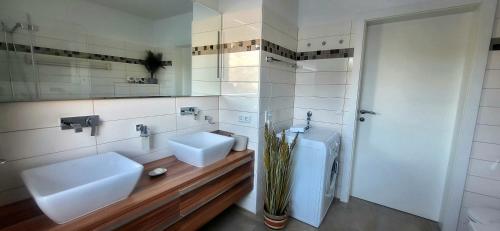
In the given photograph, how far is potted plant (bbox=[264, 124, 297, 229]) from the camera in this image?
191 cm

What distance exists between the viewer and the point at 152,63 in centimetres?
188

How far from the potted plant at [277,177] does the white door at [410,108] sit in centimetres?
107

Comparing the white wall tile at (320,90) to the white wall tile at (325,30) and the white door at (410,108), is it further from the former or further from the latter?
the white wall tile at (325,30)

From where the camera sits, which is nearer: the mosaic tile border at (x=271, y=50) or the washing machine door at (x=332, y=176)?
the mosaic tile border at (x=271, y=50)

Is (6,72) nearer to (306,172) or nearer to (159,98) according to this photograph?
(159,98)

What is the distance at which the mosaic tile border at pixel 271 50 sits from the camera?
1961 millimetres

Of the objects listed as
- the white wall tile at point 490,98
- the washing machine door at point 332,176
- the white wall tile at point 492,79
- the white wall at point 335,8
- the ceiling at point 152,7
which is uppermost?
the white wall at point 335,8

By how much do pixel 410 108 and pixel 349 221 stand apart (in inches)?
50.3

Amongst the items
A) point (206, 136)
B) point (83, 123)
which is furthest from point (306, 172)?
point (83, 123)

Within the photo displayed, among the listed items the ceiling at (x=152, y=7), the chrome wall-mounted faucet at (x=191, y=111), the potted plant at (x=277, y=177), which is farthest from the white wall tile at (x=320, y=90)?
the ceiling at (x=152, y=7)

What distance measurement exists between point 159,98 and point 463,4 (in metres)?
2.55

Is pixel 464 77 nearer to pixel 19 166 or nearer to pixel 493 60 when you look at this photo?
pixel 493 60

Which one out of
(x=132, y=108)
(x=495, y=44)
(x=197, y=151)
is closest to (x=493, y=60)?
(x=495, y=44)

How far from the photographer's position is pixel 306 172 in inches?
79.4
